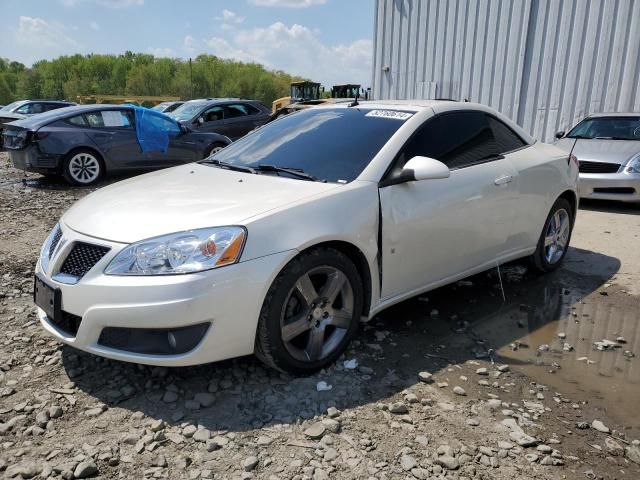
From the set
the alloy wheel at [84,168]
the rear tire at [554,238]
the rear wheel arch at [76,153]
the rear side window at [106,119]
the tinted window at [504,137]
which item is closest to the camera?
the tinted window at [504,137]

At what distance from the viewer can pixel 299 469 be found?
90.7 inches

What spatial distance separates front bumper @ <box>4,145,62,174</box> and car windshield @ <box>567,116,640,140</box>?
860 centimetres

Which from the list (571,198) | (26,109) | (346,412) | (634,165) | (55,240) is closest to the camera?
(346,412)

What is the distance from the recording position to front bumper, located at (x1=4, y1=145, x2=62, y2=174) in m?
8.86

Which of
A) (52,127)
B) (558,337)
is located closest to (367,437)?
(558,337)

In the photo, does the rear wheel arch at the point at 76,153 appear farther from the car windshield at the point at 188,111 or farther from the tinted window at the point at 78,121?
the car windshield at the point at 188,111

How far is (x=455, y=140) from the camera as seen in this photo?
12.6 ft

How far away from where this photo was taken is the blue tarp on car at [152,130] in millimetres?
9898

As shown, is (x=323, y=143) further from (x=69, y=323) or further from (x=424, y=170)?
(x=69, y=323)

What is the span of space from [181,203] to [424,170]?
1.39 m

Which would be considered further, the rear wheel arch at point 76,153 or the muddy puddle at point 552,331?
the rear wheel arch at point 76,153

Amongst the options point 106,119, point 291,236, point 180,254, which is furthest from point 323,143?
point 106,119

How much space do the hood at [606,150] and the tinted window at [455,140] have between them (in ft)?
14.9

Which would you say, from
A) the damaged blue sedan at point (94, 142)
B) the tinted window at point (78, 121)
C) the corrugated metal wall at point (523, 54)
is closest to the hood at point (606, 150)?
the corrugated metal wall at point (523, 54)
